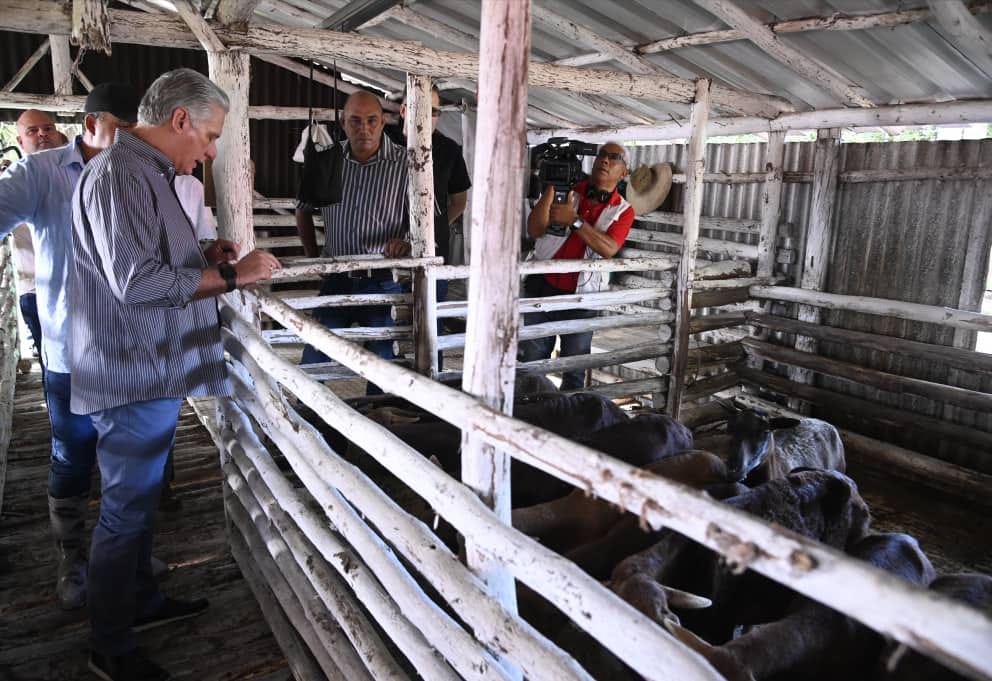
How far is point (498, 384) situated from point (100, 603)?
1.92 metres

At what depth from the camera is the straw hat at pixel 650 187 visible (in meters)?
8.70

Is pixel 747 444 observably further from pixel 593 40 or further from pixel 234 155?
pixel 593 40

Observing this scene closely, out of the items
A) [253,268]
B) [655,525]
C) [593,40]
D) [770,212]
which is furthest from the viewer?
[770,212]

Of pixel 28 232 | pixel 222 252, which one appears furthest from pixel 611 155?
pixel 28 232

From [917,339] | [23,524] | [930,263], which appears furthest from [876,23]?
[23,524]

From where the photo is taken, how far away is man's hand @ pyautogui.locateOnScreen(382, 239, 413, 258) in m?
4.81

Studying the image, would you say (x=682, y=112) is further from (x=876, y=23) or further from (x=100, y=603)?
(x=100, y=603)

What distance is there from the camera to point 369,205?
4.89 meters

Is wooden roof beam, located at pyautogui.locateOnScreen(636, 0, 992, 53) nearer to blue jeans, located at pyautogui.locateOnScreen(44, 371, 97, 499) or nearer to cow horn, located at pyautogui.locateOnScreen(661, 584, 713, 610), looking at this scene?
cow horn, located at pyautogui.locateOnScreen(661, 584, 713, 610)

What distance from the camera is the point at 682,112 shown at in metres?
7.56

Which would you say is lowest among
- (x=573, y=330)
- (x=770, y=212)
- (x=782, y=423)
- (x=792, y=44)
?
(x=782, y=423)

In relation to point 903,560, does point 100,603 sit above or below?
below

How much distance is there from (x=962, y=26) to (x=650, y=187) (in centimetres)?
464

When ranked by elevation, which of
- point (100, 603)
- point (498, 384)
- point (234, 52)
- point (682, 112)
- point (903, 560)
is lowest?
point (100, 603)
